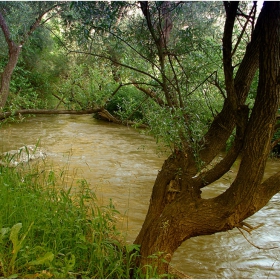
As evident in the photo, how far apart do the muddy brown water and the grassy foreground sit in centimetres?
42

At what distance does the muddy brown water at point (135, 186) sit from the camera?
4.17 metres

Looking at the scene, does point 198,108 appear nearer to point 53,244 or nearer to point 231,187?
point 231,187

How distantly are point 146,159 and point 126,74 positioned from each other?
4724 mm

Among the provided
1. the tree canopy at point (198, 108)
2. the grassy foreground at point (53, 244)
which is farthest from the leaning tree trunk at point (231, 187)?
the grassy foreground at point (53, 244)

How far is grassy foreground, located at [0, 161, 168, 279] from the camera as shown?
239cm

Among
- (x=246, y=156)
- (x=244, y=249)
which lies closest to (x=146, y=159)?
(x=244, y=249)

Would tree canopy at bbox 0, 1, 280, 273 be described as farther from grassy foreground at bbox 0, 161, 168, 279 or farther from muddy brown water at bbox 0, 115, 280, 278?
muddy brown water at bbox 0, 115, 280, 278

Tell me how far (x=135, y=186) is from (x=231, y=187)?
419 cm

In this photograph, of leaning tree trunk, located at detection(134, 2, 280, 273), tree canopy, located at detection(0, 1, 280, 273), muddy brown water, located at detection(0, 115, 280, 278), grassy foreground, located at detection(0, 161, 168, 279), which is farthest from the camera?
muddy brown water, located at detection(0, 115, 280, 278)

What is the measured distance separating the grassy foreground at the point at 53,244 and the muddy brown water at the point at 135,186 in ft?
1.37

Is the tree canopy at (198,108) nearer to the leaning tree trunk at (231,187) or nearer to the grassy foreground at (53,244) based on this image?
the leaning tree trunk at (231,187)

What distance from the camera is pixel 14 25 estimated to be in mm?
10180

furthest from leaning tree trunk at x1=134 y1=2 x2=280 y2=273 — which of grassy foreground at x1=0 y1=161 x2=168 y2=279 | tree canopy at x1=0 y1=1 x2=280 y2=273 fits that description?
grassy foreground at x1=0 y1=161 x2=168 y2=279

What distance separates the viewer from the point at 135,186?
6992 mm
